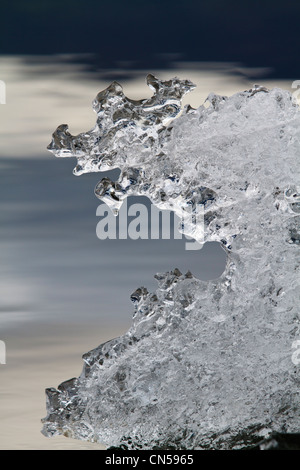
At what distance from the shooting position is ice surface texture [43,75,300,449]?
2826 mm

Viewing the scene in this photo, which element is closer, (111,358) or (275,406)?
(275,406)

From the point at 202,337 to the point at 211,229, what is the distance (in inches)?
15.2

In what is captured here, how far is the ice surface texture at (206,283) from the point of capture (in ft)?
9.27

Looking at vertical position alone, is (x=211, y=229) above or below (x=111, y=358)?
above

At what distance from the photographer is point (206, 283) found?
299 centimetres

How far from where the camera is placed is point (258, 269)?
2910mm

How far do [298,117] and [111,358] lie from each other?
1.12 metres
